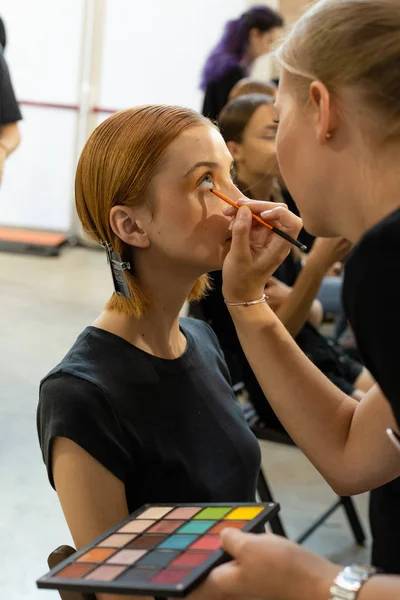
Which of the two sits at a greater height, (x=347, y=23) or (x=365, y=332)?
(x=347, y=23)

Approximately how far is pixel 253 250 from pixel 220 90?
10.1ft

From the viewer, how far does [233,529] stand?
0.88m

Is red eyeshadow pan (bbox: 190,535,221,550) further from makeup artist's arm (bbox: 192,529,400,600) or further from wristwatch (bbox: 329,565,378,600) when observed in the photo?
wristwatch (bbox: 329,565,378,600)

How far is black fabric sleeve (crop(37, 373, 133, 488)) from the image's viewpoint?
1141 mm

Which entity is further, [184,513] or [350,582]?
[184,513]

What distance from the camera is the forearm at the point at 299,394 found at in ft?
3.84

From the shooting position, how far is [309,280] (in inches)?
90.3

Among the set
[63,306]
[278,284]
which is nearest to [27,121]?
[63,306]

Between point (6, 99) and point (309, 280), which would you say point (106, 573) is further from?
point (6, 99)

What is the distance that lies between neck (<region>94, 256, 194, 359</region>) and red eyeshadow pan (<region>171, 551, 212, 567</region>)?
19.2 inches

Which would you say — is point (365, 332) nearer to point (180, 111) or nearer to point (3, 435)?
point (180, 111)

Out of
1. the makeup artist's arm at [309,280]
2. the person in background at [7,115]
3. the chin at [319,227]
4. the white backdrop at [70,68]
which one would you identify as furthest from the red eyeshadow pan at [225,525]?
the white backdrop at [70,68]

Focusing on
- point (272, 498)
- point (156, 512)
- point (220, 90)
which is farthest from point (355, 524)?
point (220, 90)

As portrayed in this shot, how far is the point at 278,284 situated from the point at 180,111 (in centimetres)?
123
